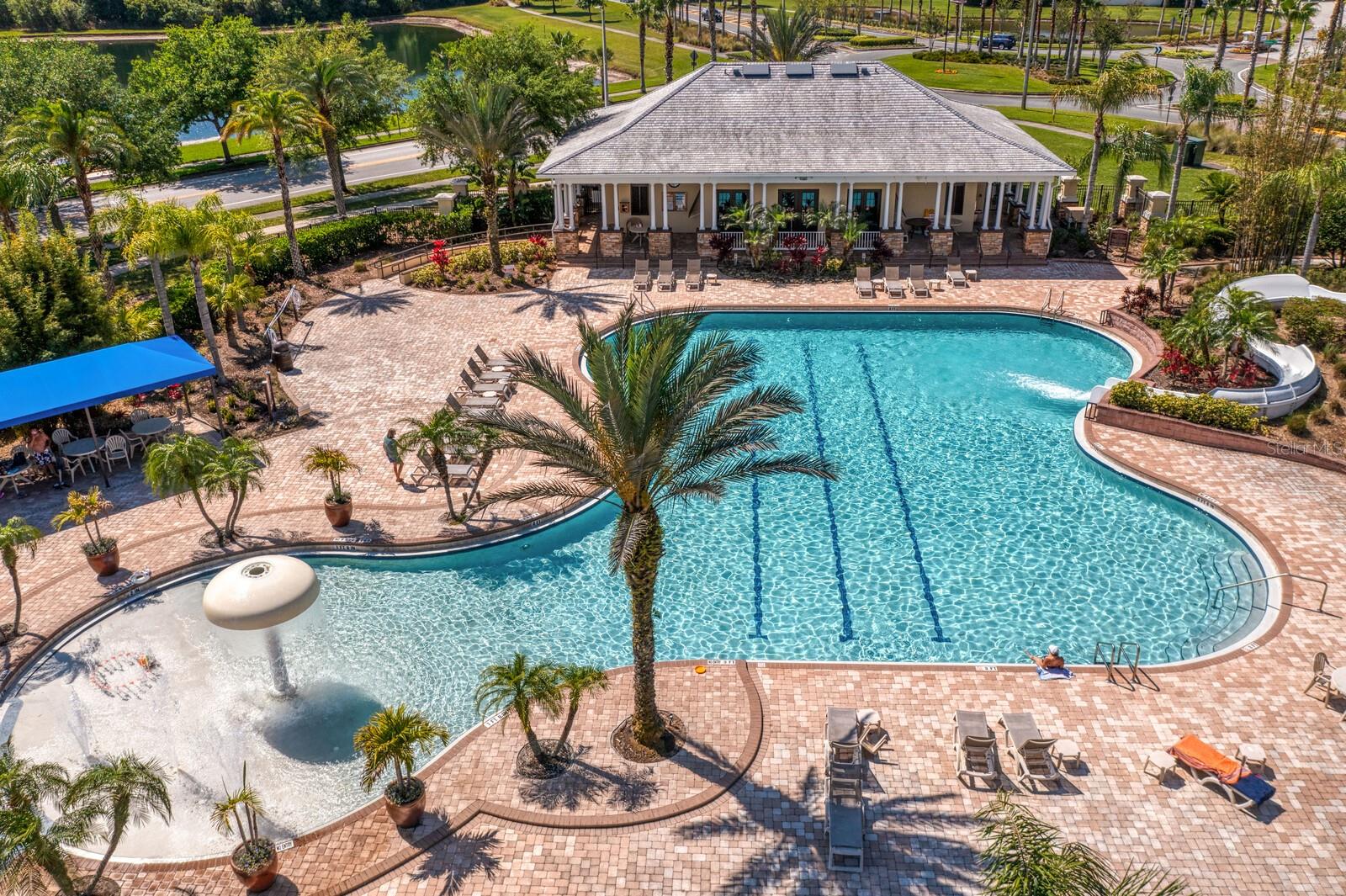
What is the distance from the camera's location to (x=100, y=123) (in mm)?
32281

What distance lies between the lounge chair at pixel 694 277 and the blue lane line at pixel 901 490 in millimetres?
6975

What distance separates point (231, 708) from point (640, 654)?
7816mm

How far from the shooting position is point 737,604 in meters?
20.5

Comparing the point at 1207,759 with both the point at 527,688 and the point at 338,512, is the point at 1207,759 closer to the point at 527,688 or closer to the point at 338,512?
the point at 527,688

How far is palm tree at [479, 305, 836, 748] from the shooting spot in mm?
14508

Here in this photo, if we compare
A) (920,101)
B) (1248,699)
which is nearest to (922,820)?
(1248,699)

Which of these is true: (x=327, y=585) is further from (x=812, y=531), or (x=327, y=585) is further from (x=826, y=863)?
(x=826, y=863)

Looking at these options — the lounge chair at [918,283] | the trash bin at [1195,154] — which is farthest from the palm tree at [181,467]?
the trash bin at [1195,154]

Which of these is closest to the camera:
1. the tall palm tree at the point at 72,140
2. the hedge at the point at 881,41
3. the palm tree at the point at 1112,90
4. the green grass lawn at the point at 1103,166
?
the tall palm tree at the point at 72,140

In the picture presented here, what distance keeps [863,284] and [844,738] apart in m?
23.1

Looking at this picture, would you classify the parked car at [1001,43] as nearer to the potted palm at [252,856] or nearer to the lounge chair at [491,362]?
the lounge chair at [491,362]

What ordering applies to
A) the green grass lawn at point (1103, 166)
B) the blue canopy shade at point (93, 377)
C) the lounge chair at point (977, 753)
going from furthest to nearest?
the green grass lawn at point (1103, 166) < the blue canopy shade at point (93, 377) < the lounge chair at point (977, 753)

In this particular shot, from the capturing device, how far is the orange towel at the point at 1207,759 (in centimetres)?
1509

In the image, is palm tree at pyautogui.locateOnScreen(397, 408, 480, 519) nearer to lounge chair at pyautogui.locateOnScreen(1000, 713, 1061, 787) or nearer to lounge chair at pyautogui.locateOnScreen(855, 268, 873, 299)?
lounge chair at pyautogui.locateOnScreen(1000, 713, 1061, 787)
